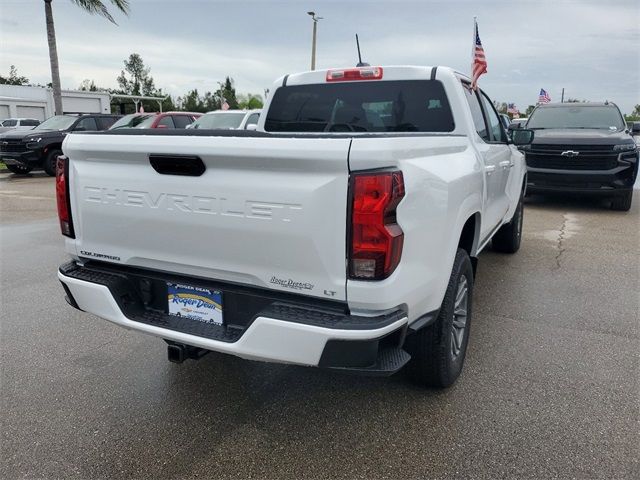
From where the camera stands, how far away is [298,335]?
2.19 m

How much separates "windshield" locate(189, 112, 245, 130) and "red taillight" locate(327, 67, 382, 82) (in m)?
9.07

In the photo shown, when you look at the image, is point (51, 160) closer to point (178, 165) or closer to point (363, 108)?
point (363, 108)

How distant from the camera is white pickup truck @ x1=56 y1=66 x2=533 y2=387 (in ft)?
6.98

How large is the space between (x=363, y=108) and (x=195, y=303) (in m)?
2.24

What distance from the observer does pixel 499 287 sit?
504 centimetres

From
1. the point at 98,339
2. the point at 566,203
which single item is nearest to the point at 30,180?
the point at 98,339

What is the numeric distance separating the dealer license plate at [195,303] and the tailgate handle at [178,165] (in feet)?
1.85

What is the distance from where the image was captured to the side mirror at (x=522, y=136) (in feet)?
16.2

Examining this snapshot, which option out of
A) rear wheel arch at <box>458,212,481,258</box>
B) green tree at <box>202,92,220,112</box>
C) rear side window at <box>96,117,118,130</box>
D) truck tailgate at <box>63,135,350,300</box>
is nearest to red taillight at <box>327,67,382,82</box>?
rear wheel arch at <box>458,212,481,258</box>

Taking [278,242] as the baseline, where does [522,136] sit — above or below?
above

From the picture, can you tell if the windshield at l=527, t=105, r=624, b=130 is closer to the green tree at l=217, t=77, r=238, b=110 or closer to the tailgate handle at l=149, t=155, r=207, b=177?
the tailgate handle at l=149, t=155, r=207, b=177

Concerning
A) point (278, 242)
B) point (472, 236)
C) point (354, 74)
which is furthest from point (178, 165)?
point (354, 74)

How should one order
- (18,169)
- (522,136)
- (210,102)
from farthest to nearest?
(210,102)
(18,169)
(522,136)

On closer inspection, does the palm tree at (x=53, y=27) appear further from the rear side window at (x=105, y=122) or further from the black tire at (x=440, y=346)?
the black tire at (x=440, y=346)
